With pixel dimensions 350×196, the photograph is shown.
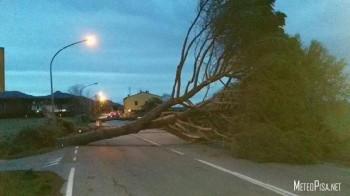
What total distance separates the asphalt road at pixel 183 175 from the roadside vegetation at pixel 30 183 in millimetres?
381

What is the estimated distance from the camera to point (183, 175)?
53.7 feet

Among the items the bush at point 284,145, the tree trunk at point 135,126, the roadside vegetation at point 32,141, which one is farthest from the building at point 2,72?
the roadside vegetation at point 32,141

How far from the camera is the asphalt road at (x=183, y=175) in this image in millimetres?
13188

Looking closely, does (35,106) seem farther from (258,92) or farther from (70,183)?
(70,183)

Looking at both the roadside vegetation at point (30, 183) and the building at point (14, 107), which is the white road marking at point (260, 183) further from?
the building at point (14, 107)

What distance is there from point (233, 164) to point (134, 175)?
14.3 ft

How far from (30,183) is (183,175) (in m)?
4.59

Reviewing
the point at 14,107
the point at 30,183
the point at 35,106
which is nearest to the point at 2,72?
the point at 30,183

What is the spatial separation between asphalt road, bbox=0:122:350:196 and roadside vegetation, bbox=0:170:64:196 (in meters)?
0.38

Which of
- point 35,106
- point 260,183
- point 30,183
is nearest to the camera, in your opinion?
point 260,183

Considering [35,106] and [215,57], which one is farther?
[35,106]

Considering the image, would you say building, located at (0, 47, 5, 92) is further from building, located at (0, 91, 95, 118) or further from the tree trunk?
building, located at (0, 91, 95, 118)

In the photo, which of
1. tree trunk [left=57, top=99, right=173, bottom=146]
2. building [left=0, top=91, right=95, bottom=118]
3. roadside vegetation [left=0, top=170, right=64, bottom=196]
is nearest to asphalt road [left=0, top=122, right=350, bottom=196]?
roadside vegetation [left=0, top=170, right=64, bottom=196]

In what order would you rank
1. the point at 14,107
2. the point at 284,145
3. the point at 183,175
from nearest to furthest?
the point at 183,175
the point at 284,145
the point at 14,107
